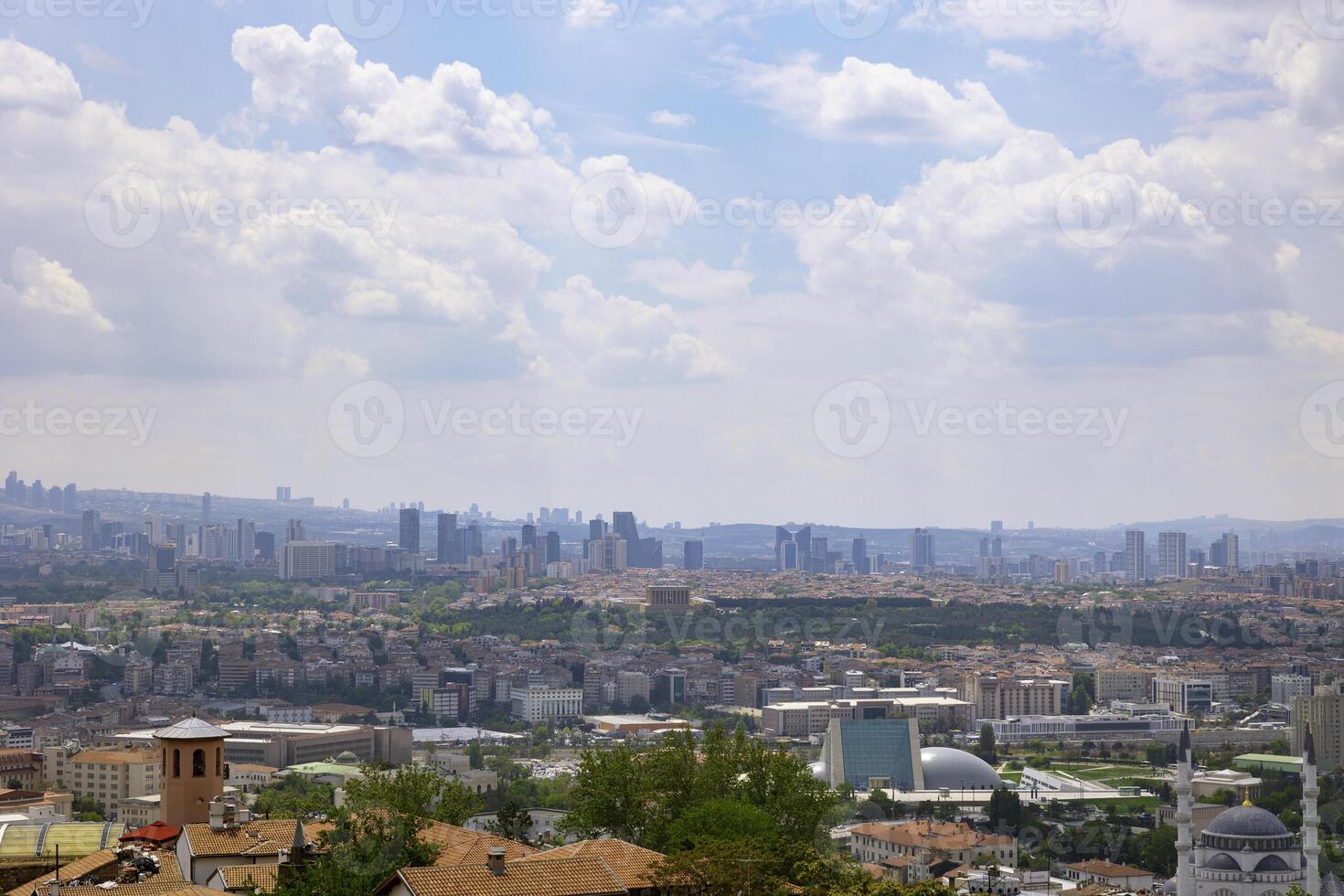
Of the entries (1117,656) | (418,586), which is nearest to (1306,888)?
(1117,656)

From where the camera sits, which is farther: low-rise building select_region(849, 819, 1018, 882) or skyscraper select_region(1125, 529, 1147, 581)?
skyscraper select_region(1125, 529, 1147, 581)

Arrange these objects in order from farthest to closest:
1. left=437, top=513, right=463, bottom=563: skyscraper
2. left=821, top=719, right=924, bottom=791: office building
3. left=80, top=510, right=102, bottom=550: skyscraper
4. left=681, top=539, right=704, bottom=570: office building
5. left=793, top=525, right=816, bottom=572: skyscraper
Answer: left=793, top=525, right=816, bottom=572: skyscraper → left=681, top=539, right=704, bottom=570: office building → left=437, top=513, right=463, bottom=563: skyscraper → left=80, top=510, right=102, bottom=550: skyscraper → left=821, top=719, right=924, bottom=791: office building

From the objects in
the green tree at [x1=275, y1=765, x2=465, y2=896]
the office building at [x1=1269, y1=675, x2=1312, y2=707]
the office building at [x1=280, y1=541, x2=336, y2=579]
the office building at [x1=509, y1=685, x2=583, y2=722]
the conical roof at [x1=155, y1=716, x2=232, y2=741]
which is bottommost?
the office building at [x1=509, y1=685, x2=583, y2=722]

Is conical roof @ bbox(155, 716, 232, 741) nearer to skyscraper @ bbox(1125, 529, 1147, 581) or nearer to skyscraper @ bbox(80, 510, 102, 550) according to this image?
skyscraper @ bbox(80, 510, 102, 550)

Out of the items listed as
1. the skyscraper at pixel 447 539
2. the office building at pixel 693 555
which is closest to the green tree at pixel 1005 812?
the skyscraper at pixel 447 539

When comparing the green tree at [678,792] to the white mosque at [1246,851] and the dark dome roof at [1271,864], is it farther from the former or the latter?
the dark dome roof at [1271,864]

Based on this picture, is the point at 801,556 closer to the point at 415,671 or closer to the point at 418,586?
the point at 418,586

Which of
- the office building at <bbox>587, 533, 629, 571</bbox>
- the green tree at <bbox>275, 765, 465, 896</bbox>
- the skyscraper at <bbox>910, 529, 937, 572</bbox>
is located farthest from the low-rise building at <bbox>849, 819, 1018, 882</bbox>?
the skyscraper at <bbox>910, 529, 937, 572</bbox>

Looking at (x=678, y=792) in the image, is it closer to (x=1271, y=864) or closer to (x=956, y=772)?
(x=1271, y=864)
